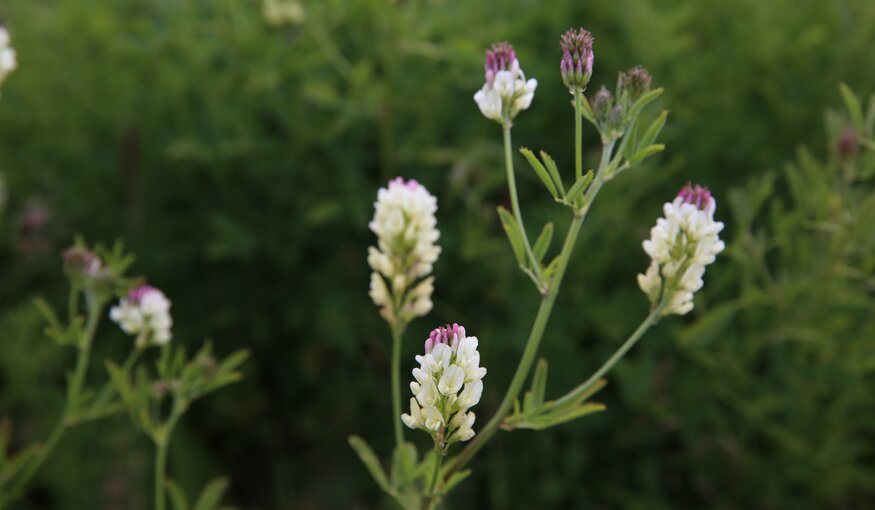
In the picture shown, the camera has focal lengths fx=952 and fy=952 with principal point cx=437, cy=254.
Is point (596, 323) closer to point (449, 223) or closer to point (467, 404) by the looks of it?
point (449, 223)

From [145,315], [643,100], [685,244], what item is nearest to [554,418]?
[685,244]

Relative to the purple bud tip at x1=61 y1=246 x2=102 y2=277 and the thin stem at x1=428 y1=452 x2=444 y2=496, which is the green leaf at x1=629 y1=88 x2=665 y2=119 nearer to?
the thin stem at x1=428 y1=452 x2=444 y2=496

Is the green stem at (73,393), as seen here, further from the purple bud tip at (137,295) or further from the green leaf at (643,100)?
the green leaf at (643,100)

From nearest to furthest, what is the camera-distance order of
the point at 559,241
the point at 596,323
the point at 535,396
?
the point at 535,396 < the point at 596,323 < the point at 559,241

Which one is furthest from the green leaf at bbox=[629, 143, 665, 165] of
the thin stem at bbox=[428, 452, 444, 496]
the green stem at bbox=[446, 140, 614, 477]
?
the thin stem at bbox=[428, 452, 444, 496]

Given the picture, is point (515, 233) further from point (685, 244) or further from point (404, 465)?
point (404, 465)

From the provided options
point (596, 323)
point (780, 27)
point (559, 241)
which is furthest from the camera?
point (780, 27)

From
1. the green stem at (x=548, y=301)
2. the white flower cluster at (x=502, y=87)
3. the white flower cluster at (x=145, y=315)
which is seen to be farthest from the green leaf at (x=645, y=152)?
the white flower cluster at (x=145, y=315)

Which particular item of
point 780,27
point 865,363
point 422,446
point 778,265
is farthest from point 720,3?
point 422,446
